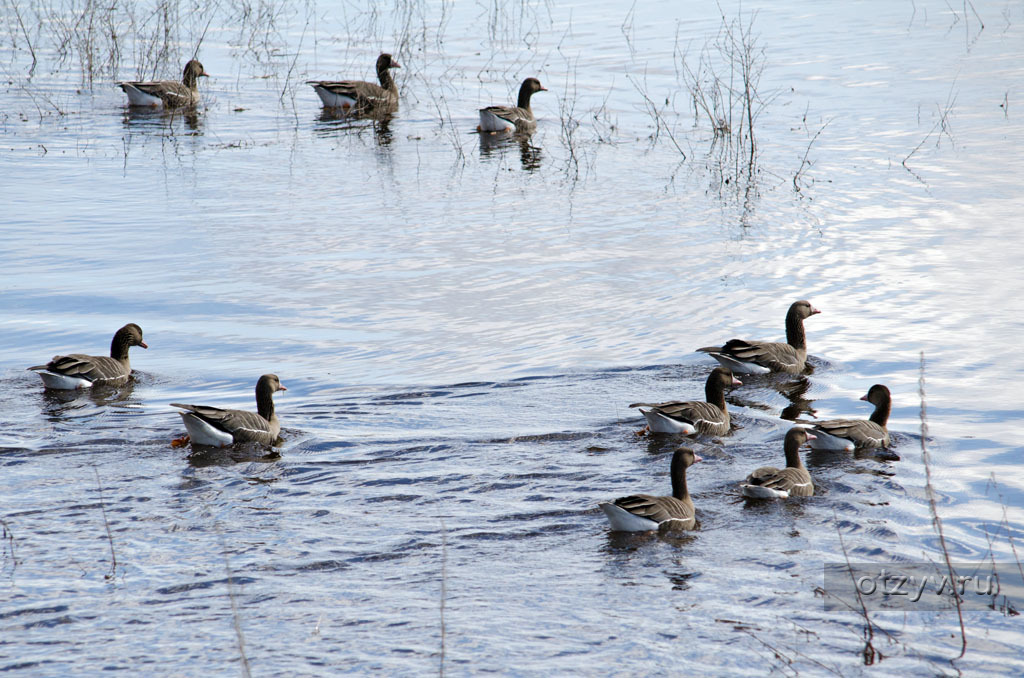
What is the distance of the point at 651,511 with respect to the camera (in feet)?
29.3

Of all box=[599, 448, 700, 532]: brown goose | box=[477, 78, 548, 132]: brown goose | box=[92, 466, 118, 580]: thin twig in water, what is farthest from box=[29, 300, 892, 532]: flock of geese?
box=[477, 78, 548, 132]: brown goose

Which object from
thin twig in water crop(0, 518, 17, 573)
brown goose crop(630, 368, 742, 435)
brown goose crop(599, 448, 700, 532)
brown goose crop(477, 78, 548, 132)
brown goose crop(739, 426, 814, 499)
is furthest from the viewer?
brown goose crop(477, 78, 548, 132)

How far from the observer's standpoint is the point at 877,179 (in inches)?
789

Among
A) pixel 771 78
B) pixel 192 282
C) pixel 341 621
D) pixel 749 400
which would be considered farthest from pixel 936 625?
pixel 771 78

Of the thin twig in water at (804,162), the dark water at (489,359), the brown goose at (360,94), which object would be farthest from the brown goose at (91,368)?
the brown goose at (360,94)

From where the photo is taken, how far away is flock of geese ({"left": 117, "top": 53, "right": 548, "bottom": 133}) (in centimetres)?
2359

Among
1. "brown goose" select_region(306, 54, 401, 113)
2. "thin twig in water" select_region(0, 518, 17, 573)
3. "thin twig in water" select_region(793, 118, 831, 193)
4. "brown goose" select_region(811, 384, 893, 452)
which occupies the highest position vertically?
"brown goose" select_region(306, 54, 401, 113)

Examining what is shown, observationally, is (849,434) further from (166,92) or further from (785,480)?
(166,92)

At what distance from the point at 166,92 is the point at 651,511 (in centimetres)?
1905

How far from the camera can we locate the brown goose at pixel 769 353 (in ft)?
42.0

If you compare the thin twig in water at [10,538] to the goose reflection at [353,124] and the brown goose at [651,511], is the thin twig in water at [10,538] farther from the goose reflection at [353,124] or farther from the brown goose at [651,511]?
the goose reflection at [353,124]

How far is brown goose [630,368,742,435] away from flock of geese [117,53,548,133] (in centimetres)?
1276

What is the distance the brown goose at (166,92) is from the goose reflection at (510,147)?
695 cm

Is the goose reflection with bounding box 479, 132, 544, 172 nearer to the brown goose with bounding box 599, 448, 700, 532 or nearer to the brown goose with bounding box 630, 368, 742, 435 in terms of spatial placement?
the brown goose with bounding box 630, 368, 742, 435
